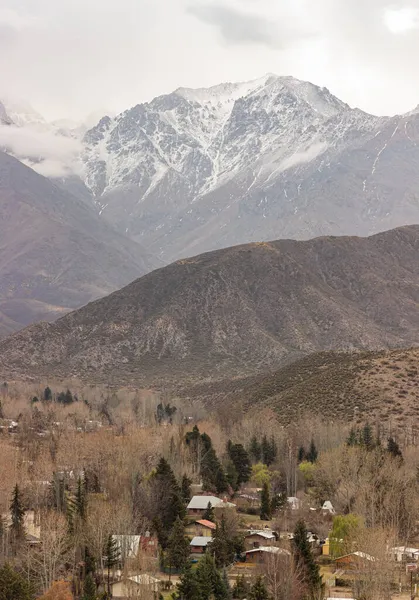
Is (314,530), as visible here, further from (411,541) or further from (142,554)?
(142,554)

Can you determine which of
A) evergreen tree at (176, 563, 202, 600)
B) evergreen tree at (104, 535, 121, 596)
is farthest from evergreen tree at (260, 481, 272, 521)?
evergreen tree at (176, 563, 202, 600)

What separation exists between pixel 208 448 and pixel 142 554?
37726 mm

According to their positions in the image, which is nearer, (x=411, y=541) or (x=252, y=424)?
(x=411, y=541)

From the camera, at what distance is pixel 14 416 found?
157 meters

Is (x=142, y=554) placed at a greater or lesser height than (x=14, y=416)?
Result: lesser

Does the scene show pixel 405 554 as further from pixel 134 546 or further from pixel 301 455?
→ pixel 301 455

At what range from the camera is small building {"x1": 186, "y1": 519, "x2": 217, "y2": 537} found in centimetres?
8506

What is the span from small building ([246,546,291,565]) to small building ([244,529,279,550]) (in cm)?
174

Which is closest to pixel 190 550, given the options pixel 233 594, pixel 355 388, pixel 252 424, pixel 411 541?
pixel 233 594

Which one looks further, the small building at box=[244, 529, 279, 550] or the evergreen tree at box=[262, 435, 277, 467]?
the evergreen tree at box=[262, 435, 277, 467]

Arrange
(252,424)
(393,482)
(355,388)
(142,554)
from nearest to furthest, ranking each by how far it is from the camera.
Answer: (142,554)
(393,482)
(252,424)
(355,388)

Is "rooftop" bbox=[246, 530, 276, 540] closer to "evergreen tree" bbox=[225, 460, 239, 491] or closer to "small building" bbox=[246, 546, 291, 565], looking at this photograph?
"small building" bbox=[246, 546, 291, 565]

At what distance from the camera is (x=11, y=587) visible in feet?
201

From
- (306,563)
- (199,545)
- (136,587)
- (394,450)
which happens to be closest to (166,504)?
(199,545)
